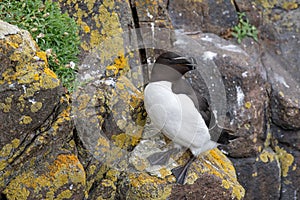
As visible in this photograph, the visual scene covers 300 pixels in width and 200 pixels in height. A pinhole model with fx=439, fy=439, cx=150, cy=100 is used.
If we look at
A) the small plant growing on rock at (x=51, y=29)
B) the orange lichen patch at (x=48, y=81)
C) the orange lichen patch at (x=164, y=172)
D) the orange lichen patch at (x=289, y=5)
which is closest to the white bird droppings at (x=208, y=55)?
the orange lichen patch at (x=289, y=5)

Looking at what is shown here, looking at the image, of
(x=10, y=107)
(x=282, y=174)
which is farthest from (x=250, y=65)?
(x=10, y=107)

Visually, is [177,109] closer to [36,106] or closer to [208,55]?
[36,106]

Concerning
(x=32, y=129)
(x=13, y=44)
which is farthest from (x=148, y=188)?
(x=13, y=44)

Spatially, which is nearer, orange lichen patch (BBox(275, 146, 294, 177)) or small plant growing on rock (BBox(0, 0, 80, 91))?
small plant growing on rock (BBox(0, 0, 80, 91))

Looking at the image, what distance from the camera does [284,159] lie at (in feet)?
19.1

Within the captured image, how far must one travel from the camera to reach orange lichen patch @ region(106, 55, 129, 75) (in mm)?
4102

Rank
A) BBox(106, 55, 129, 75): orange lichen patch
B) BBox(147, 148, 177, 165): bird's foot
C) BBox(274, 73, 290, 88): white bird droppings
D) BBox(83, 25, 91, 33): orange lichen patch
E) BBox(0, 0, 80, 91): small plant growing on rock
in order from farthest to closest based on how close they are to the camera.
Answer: BBox(274, 73, 290, 88): white bird droppings < BBox(83, 25, 91, 33): orange lichen patch < BBox(106, 55, 129, 75): orange lichen patch < BBox(0, 0, 80, 91): small plant growing on rock < BBox(147, 148, 177, 165): bird's foot

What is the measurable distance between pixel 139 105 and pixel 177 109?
1.62ft

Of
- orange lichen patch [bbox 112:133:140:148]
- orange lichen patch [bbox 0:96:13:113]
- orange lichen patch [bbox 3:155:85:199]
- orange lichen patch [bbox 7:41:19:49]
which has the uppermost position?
orange lichen patch [bbox 7:41:19:49]

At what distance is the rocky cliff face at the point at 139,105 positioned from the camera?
3066mm

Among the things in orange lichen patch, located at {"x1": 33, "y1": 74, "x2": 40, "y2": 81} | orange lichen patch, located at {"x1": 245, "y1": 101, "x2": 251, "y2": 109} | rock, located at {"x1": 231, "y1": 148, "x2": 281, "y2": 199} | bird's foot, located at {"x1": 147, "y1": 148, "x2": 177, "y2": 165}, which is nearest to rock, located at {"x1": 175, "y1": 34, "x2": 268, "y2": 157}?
orange lichen patch, located at {"x1": 245, "y1": 101, "x2": 251, "y2": 109}

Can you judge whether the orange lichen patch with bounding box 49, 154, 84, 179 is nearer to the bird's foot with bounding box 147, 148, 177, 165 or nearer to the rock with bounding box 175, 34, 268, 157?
the bird's foot with bounding box 147, 148, 177, 165

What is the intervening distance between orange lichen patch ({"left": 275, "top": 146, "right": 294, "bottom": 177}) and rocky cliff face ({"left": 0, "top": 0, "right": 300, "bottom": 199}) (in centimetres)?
1

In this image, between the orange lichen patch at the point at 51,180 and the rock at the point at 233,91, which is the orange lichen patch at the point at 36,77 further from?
the rock at the point at 233,91
